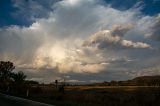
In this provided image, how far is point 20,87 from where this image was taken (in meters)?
44.6

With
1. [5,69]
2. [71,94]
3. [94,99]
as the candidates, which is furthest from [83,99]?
[5,69]

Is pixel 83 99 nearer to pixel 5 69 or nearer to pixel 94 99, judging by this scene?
pixel 94 99

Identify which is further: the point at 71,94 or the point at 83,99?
the point at 71,94

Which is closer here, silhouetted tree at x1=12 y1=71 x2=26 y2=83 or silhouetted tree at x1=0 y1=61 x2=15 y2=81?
silhouetted tree at x1=12 y1=71 x2=26 y2=83

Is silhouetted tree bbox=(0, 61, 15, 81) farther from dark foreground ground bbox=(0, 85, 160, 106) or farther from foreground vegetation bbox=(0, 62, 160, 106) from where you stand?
dark foreground ground bbox=(0, 85, 160, 106)

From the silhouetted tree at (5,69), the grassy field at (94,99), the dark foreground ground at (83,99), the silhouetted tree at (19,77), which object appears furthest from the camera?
the silhouetted tree at (5,69)

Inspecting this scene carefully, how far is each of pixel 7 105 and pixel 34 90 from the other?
24267 mm

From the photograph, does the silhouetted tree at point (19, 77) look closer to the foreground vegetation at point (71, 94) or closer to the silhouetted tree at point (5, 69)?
the foreground vegetation at point (71, 94)

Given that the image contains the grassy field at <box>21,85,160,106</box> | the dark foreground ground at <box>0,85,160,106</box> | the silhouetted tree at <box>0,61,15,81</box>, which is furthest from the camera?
the silhouetted tree at <box>0,61,15,81</box>

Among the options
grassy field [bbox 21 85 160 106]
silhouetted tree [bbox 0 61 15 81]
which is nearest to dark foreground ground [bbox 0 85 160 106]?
grassy field [bbox 21 85 160 106]

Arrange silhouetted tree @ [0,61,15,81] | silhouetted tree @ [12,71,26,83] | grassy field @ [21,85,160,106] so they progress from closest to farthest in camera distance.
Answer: grassy field @ [21,85,160,106] → silhouetted tree @ [12,71,26,83] → silhouetted tree @ [0,61,15,81]

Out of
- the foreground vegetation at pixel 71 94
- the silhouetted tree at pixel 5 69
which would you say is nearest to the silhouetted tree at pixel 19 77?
the foreground vegetation at pixel 71 94

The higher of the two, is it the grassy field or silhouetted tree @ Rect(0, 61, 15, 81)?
silhouetted tree @ Rect(0, 61, 15, 81)

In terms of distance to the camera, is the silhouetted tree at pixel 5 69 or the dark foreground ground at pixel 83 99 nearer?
the dark foreground ground at pixel 83 99
